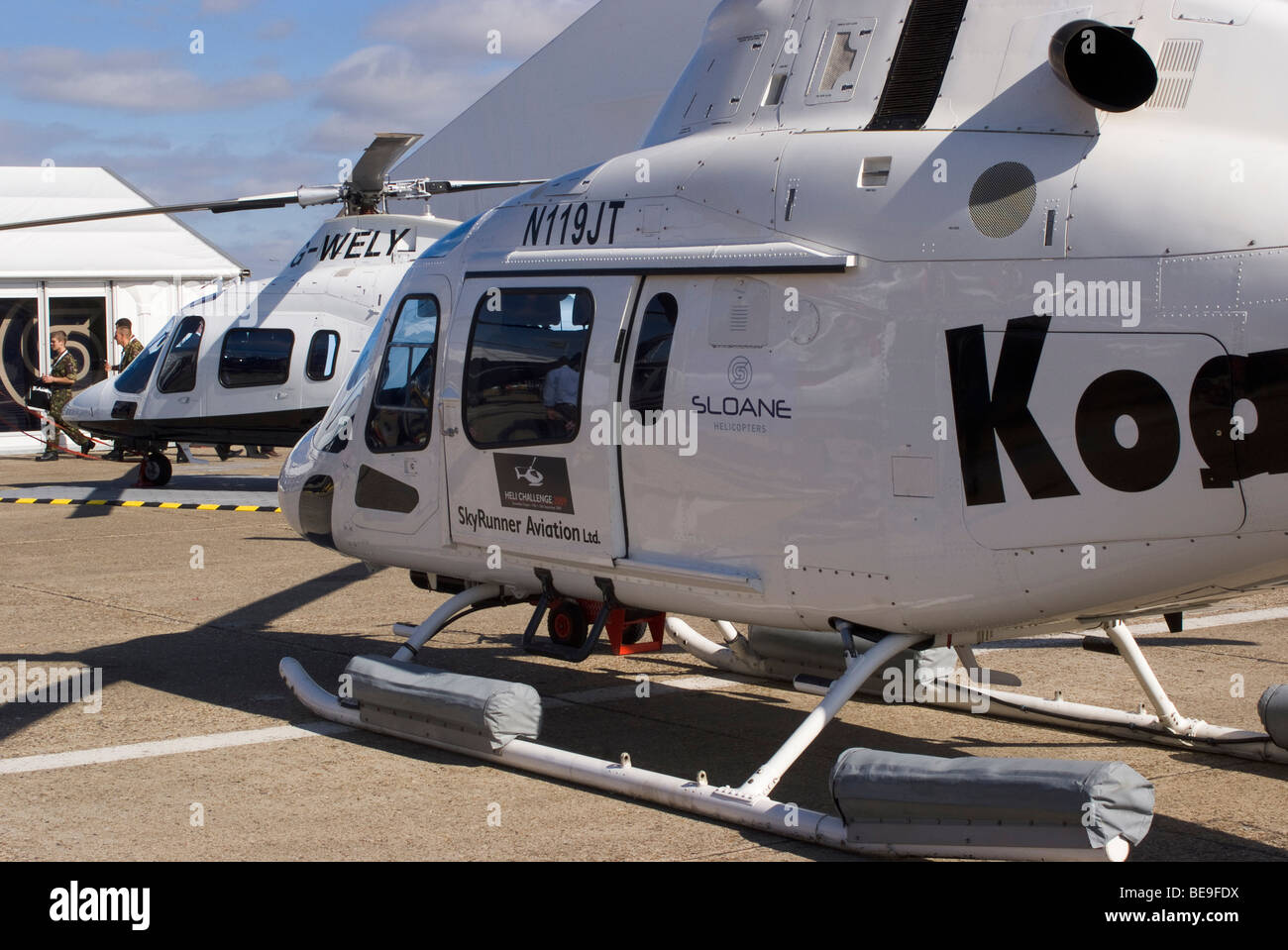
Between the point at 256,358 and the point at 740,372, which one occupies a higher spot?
the point at 256,358

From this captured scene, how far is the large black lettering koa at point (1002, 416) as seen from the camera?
18.0 ft

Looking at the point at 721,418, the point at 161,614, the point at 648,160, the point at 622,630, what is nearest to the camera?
the point at 721,418

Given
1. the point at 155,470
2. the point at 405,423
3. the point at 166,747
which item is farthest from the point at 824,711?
the point at 155,470

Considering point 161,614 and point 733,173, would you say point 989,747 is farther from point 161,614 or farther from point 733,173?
point 161,614

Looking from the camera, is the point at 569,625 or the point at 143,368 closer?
the point at 569,625

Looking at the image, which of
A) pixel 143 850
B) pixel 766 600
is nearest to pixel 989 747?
pixel 766 600

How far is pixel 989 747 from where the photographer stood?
7.16 metres

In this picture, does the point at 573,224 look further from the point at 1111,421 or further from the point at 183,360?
the point at 183,360

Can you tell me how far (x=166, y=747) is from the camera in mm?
7039

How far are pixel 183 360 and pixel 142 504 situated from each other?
6.61 ft

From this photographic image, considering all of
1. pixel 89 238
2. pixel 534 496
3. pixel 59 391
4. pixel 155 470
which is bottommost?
pixel 155 470

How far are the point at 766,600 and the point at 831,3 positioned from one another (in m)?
2.81

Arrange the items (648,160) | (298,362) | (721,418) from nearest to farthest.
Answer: (721,418) → (648,160) → (298,362)

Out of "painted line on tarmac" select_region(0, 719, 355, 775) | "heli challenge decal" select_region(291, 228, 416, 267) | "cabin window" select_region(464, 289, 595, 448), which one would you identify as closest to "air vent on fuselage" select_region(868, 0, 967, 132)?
"cabin window" select_region(464, 289, 595, 448)
